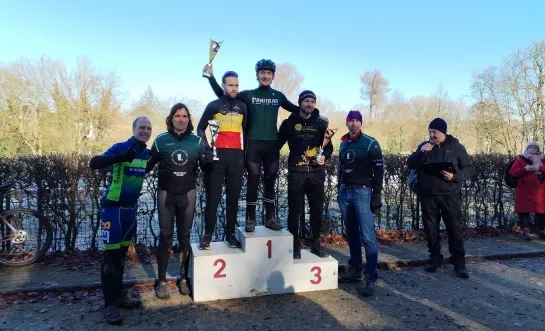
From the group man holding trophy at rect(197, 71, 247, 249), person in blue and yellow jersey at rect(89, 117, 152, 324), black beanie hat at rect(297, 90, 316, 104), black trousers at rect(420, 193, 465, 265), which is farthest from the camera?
black trousers at rect(420, 193, 465, 265)

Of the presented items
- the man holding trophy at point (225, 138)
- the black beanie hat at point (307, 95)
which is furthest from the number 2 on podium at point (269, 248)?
the black beanie hat at point (307, 95)

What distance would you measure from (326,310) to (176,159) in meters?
2.45

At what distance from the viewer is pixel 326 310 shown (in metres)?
4.25

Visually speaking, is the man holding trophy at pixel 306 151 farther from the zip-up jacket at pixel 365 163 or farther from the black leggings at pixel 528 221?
the black leggings at pixel 528 221

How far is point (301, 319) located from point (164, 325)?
145 cm

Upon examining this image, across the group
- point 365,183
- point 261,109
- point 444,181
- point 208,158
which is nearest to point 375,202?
point 365,183

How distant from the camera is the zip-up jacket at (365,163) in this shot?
185 inches

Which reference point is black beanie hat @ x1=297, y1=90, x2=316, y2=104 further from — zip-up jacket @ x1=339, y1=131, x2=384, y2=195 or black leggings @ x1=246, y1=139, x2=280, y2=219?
zip-up jacket @ x1=339, y1=131, x2=384, y2=195

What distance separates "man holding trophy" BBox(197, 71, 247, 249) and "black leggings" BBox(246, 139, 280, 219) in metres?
0.13

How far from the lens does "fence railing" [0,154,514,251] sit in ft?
19.1

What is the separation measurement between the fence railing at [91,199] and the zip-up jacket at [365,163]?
45.1 inches

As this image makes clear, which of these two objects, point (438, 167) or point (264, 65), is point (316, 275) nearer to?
point (438, 167)

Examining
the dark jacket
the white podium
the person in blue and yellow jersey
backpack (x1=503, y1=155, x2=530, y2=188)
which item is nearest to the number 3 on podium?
the white podium

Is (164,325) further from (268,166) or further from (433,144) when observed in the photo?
(433,144)
